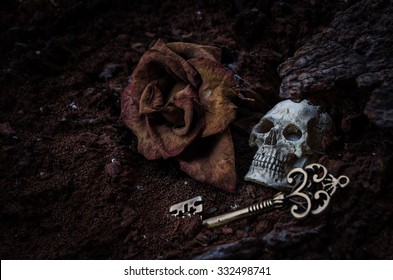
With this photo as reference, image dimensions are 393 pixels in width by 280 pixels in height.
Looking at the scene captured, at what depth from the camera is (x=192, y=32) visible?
5.55 feet

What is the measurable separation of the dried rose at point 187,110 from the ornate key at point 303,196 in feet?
0.34

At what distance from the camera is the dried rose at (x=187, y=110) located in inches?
46.9

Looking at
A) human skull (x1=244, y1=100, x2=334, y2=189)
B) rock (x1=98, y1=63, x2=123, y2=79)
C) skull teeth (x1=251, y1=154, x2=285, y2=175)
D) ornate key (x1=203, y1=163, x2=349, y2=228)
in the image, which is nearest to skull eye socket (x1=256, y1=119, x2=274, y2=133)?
human skull (x1=244, y1=100, x2=334, y2=189)

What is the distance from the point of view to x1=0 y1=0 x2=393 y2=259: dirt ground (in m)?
1.01

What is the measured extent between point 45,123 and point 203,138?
0.58m

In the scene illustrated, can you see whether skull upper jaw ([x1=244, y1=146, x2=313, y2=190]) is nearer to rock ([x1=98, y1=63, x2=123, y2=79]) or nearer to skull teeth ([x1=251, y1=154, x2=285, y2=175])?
skull teeth ([x1=251, y1=154, x2=285, y2=175])

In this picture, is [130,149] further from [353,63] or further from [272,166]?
[353,63]

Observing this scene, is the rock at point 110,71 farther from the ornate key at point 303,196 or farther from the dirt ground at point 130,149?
the ornate key at point 303,196

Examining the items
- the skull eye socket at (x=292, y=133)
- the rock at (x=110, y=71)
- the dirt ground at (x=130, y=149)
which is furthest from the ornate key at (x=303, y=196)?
the rock at (x=110, y=71)

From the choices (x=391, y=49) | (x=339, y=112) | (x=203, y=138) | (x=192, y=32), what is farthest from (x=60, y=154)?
(x=391, y=49)

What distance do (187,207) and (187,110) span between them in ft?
0.90

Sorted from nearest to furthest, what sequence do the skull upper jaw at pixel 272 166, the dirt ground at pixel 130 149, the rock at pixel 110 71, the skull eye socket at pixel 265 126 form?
the dirt ground at pixel 130 149 < the skull upper jaw at pixel 272 166 < the skull eye socket at pixel 265 126 < the rock at pixel 110 71

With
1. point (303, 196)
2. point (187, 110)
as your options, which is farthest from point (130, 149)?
point (303, 196)

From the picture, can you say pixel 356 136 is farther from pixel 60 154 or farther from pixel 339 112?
pixel 60 154
